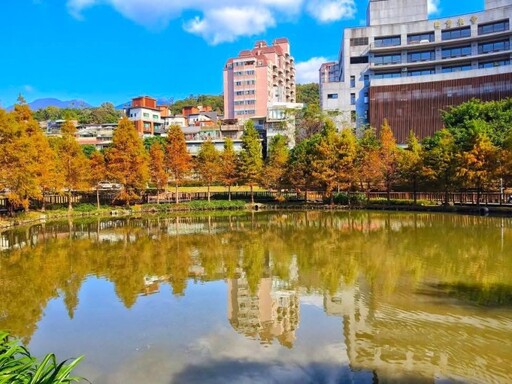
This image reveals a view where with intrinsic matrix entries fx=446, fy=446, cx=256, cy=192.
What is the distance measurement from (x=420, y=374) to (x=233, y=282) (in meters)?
7.44

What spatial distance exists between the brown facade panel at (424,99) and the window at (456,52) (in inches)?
296

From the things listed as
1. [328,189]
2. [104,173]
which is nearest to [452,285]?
[328,189]

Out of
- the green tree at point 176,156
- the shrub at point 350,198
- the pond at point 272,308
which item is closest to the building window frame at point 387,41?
the shrub at point 350,198

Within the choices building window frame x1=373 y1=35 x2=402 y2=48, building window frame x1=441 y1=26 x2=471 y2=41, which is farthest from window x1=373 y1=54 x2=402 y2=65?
building window frame x1=441 y1=26 x2=471 y2=41

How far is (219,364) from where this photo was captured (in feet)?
25.0

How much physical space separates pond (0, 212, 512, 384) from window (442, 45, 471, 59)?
48480 millimetres

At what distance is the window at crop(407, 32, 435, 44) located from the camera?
63.0 m

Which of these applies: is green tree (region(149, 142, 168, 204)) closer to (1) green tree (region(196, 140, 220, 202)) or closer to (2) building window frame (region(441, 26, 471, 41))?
(1) green tree (region(196, 140, 220, 202))

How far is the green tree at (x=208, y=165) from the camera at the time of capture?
49188 mm

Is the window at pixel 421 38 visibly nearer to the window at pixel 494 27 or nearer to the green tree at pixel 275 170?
the window at pixel 494 27

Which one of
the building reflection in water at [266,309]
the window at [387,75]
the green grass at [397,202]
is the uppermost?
the window at [387,75]

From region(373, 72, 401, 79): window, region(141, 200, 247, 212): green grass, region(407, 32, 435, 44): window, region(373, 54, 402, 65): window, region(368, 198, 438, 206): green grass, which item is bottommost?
region(141, 200, 247, 212): green grass

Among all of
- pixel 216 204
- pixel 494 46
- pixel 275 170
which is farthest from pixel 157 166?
pixel 494 46

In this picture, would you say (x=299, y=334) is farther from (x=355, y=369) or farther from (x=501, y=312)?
(x=501, y=312)
